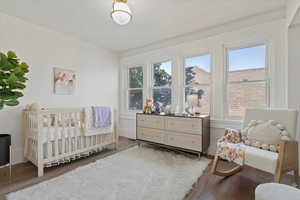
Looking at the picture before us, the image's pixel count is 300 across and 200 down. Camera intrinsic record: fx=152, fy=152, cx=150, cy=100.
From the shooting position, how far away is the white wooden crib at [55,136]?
2117 millimetres

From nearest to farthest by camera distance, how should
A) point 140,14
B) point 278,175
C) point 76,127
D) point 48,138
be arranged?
1. point 278,175
2. point 48,138
3. point 140,14
4. point 76,127

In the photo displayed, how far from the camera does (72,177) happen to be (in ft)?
6.54

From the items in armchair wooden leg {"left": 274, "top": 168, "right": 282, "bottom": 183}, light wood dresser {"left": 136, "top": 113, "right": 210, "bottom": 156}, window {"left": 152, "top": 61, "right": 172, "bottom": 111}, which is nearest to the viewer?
armchair wooden leg {"left": 274, "top": 168, "right": 282, "bottom": 183}

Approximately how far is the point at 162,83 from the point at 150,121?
100 cm

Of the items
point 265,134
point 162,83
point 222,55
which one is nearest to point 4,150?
point 162,83

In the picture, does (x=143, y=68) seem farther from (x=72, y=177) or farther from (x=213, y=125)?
(x=72, y=177)

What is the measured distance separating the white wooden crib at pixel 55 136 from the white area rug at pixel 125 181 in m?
0.39

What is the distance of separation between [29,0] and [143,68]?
2422 mm

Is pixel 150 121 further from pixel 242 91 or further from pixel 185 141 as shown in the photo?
pixel 242 91

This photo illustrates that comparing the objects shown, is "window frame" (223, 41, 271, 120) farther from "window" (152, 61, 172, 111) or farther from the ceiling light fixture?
the ceiling light fixture

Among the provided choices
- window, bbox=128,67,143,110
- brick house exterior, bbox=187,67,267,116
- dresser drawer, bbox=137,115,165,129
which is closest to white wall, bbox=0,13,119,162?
window, bbox=128,67,143,110

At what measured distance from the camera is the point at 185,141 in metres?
2.75

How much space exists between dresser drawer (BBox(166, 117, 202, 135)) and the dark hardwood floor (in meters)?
0.64

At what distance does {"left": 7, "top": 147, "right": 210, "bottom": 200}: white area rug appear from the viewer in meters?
1.62
